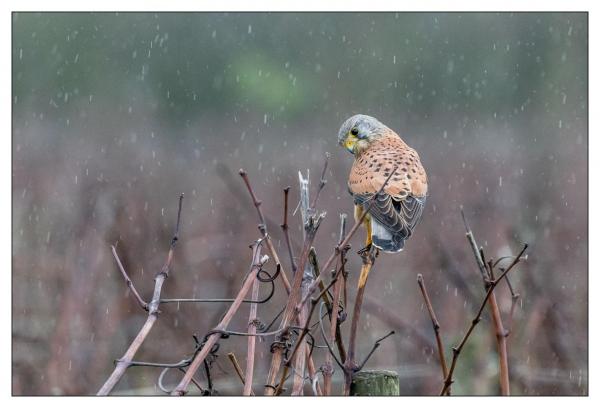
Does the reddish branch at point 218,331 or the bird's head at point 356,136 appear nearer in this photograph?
the reddish branch at point 218,331

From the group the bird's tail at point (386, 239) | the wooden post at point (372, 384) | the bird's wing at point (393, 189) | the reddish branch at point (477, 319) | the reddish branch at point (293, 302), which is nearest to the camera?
the reddish branch at point (477, 319)

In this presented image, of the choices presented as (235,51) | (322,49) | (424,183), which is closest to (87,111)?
(235,51)

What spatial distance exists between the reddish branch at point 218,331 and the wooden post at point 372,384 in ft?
1.51

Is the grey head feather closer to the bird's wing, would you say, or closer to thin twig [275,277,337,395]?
the bird's wing

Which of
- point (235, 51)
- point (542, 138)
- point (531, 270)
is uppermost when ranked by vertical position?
point (235, 51)

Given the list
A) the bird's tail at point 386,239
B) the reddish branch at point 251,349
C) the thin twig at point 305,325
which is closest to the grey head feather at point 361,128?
the bird's tail at point 386,239

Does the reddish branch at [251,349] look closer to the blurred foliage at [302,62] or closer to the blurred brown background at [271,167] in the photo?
the blurred brown background at [271,167]

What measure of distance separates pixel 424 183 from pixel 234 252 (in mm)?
1627

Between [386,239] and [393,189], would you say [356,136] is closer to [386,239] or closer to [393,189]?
[393,189]

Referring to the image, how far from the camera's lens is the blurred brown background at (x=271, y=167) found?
142 inches

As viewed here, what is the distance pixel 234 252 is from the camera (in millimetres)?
4402

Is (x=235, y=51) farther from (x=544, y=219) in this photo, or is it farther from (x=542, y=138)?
(x=544, y=219)

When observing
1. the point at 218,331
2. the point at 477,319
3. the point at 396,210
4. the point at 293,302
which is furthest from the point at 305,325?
the point at 396,210

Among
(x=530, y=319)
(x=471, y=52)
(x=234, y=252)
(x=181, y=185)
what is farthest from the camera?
(x=471, y=52)
